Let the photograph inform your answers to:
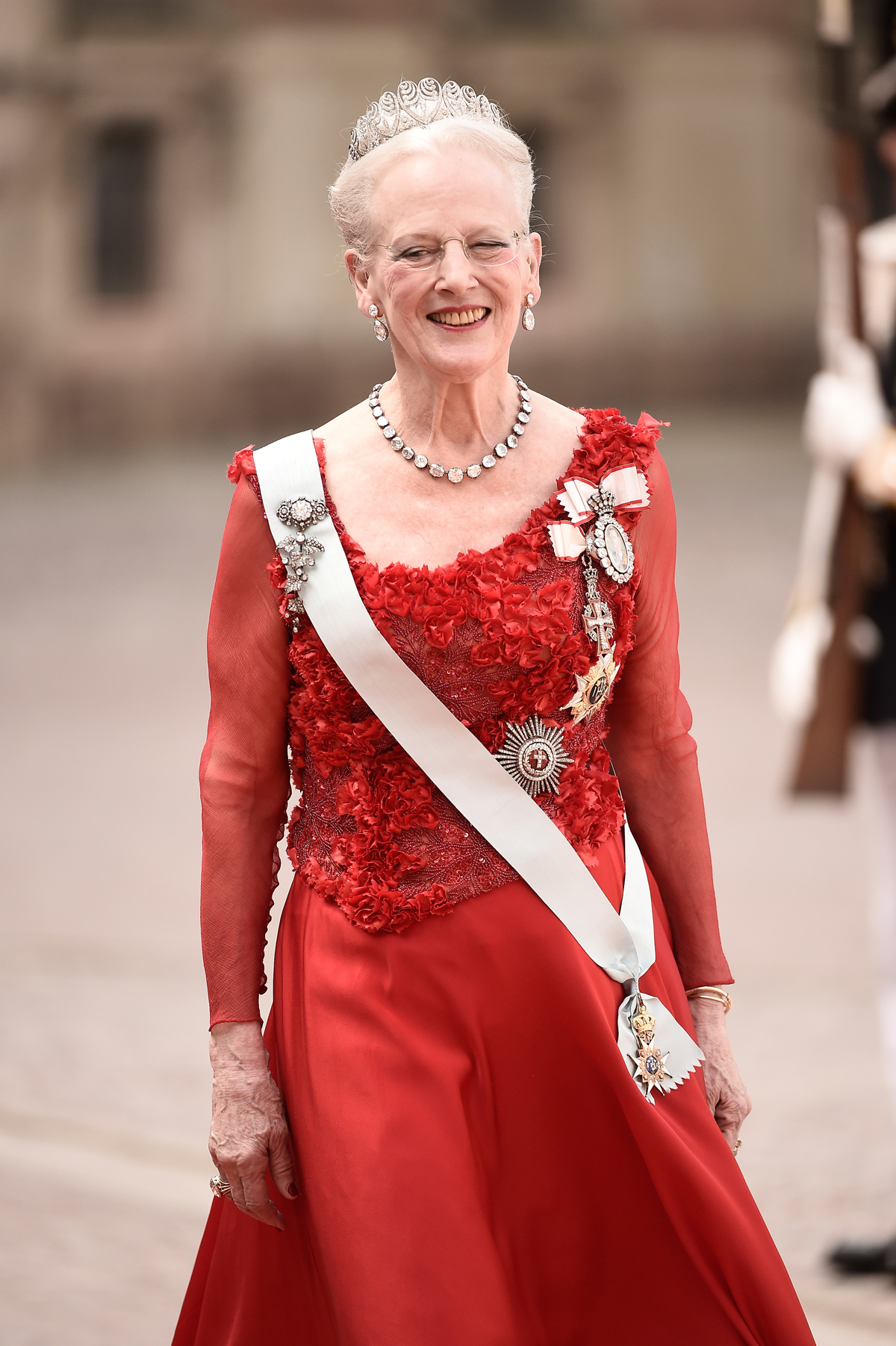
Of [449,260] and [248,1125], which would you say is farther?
[248,1125]

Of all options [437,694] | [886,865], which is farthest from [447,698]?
[886,865]

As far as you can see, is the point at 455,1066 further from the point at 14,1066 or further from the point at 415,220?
the point at 14,1066

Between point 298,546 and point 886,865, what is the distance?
211 centimetres

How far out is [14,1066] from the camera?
5.14 m

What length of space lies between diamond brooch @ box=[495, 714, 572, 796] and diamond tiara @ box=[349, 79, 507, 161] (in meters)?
0.73

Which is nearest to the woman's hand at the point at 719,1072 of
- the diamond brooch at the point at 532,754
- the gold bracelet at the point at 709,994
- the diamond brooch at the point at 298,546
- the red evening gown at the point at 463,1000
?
the gold bracelet at the point at 709,994

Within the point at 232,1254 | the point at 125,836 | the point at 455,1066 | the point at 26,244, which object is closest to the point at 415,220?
the point at 455,1066

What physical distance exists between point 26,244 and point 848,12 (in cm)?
2257

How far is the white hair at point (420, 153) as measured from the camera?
212 cm

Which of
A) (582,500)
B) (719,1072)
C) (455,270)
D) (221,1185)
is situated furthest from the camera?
(719,1072)

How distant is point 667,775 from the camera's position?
238 centimetres

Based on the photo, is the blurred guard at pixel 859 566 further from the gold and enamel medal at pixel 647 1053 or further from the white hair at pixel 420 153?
the white hair at pixel 420 153

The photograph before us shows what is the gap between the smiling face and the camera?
2.11 meters

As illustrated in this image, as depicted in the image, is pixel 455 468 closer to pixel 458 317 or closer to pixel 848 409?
pixel 458 317
